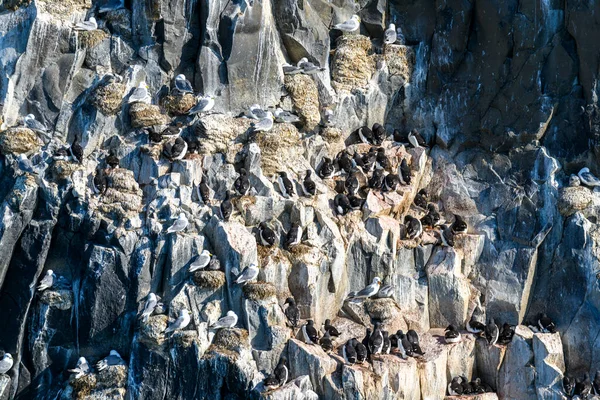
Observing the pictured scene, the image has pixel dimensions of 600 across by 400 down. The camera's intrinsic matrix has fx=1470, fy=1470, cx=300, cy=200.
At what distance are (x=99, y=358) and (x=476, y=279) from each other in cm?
985

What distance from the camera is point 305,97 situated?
39000mm

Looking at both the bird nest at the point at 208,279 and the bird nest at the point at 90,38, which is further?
the bird nest at the point at 90,38

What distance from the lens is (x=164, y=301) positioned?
3500cm

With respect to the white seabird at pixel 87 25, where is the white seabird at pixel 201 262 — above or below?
below

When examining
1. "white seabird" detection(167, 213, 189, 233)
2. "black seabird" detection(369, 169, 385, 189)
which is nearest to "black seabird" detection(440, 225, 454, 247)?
"black seabird" detection(369, 169, 385, 189)

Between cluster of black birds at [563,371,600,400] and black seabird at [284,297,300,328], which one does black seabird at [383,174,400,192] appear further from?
cluster of black birds at [563,371,600,400]

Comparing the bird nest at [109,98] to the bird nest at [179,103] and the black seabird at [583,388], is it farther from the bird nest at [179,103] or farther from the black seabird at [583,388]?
the black seabird at [583,388]

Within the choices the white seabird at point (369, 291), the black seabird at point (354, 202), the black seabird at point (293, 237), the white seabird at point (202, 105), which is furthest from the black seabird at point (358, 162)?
the white seabird at point (202, 105)

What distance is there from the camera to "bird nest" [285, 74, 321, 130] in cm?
3875

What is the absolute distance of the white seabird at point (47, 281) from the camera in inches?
1405

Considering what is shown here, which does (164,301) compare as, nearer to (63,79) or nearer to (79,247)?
(79,247)

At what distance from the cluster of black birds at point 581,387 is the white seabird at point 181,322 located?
30.0ft

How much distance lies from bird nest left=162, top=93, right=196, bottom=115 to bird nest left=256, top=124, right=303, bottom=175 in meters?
2.03

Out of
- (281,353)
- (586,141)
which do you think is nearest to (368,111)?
(586,141)
